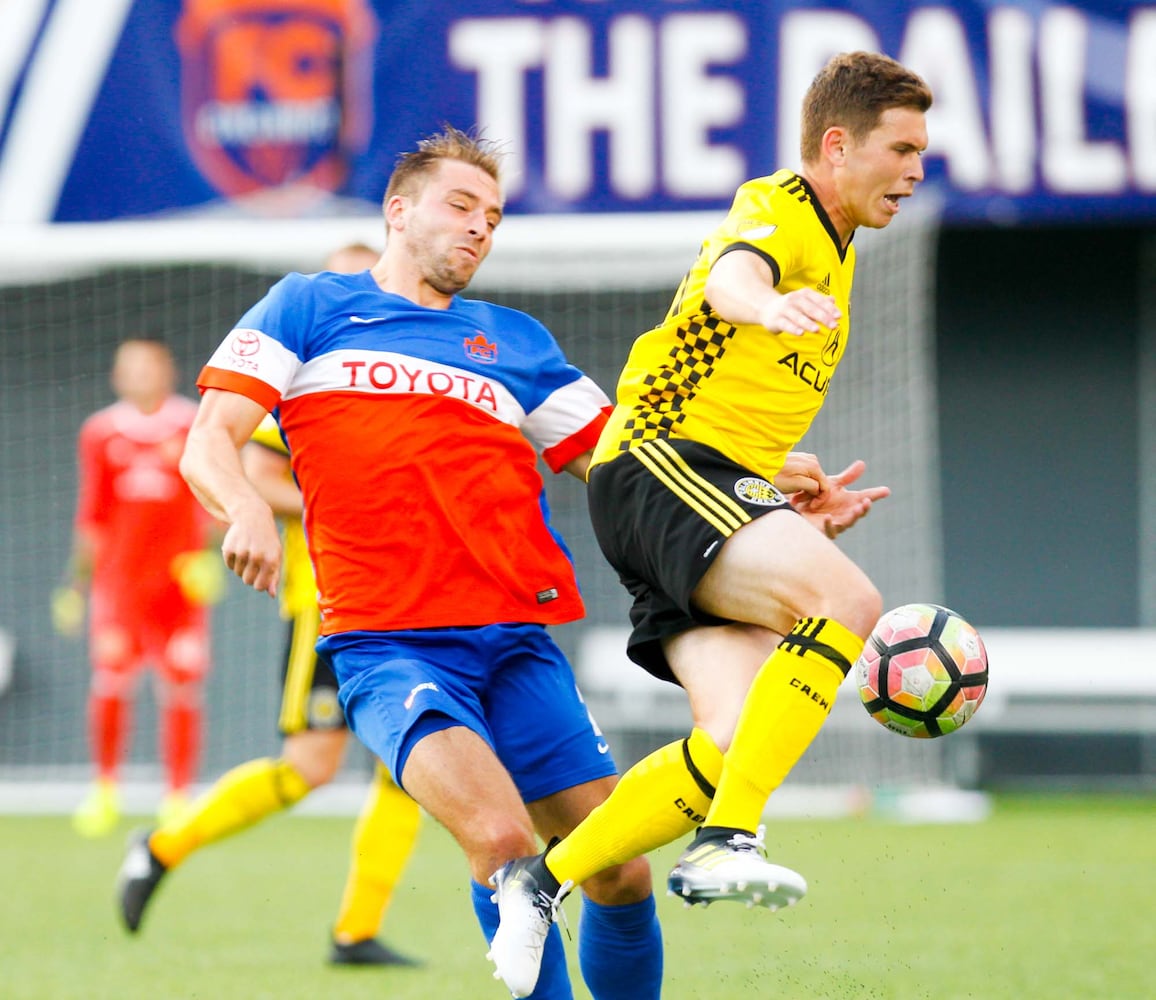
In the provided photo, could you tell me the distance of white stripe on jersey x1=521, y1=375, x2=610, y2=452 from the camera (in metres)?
4.40

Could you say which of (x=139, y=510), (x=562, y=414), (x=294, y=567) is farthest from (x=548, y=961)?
(x=139, y=510)

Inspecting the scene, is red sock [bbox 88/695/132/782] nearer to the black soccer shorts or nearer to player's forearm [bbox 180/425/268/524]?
player's forearm [bbox 180/425/268/524]

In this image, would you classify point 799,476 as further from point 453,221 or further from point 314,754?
point 314,754

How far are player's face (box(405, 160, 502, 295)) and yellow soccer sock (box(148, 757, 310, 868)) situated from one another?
7.97 ft

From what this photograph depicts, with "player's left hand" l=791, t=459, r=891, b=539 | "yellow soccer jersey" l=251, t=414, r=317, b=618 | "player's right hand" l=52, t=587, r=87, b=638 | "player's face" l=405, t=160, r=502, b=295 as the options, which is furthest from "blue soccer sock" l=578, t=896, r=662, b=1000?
"player's right hand" l=52, t=587, r=87, b=638

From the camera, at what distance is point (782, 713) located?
373cm

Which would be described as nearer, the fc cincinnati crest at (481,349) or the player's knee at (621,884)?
the player's knee at (621,884)

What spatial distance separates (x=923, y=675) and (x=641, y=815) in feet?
2.94

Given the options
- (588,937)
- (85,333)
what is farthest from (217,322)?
(588,937)

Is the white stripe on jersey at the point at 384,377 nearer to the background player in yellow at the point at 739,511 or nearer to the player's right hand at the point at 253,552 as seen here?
the background player in yellow at the point at 739,511

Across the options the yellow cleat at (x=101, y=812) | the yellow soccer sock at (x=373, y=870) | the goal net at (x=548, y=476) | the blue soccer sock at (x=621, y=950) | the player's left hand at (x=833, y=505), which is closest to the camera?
the blue soccer sock at (x=621, y=950)

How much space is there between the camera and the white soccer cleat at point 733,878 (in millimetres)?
3416

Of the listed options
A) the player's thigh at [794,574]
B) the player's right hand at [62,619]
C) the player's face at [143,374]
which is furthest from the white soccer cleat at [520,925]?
the player's right hand at [62,619]

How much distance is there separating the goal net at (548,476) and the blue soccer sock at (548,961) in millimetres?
7029
